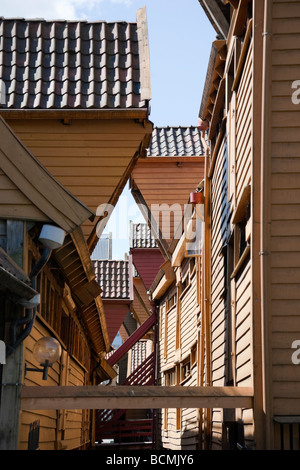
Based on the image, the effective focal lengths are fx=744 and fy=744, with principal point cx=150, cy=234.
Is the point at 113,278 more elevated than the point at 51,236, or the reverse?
the point at 113,278

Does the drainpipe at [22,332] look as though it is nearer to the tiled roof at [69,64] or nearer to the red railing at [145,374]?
the tiled roof at [69,64]

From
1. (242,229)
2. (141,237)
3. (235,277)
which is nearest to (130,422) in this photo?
(141,237)

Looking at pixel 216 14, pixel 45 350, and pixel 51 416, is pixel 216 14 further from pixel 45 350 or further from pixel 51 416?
pixel 51 416

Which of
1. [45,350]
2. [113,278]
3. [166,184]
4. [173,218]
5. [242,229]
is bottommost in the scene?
[45,350]

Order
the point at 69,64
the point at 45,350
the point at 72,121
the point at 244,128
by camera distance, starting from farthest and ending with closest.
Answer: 1. the point at 69,64
2. the point at 72,121
3. the point at 244,128
4. the point at 45,350

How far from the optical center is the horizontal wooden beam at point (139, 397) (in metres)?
7.30

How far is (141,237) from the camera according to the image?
98.3 feet

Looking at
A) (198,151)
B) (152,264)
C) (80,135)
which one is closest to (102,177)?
(80,135)

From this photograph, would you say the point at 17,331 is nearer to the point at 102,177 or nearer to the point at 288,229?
the point at 288,229

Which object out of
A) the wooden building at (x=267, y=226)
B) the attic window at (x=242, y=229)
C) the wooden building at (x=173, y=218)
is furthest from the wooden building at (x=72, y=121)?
the wooden building at (x=173, y=218)

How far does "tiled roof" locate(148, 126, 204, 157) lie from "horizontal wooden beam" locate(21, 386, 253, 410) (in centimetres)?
1406

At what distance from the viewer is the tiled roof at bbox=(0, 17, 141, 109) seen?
40.1 feet

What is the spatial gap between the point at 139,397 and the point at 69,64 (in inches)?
282
